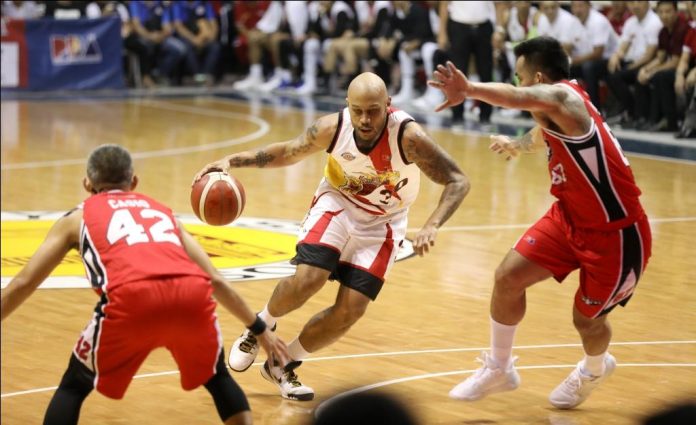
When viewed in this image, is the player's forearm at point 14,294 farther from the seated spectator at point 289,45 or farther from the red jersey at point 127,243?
the seated spectator at point 289,45

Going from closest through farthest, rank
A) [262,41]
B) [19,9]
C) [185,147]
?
[185,147], [19,9], [262,41]

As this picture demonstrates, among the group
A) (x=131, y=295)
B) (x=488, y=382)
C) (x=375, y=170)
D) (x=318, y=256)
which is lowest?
(x=488, y=382)

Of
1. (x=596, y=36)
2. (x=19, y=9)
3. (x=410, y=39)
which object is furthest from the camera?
(x=19, y=9)

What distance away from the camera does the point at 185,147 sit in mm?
16844

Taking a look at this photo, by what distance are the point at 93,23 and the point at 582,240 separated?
722 inches

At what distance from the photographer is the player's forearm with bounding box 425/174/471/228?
6629 mm

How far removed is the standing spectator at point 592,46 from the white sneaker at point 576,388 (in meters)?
11.7

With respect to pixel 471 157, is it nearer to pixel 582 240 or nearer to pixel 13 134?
pixel 13 134

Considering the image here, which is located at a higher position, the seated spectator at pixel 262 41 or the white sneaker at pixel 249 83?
the seated spectator at pixel 262 41

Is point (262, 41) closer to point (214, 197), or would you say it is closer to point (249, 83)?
point (249, 83)

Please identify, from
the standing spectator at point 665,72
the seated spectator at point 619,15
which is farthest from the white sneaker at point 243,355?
the seated spectator at point 619,15

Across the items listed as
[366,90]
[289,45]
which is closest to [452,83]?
[366,90]

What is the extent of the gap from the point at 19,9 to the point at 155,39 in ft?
8.78

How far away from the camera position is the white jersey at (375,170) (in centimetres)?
694
